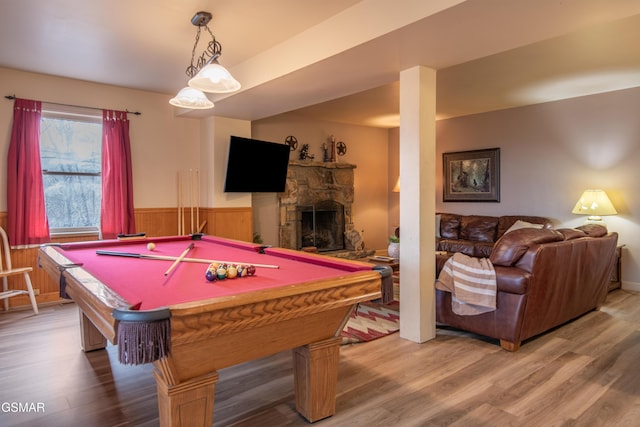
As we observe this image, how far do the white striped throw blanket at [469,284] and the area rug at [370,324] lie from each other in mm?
618

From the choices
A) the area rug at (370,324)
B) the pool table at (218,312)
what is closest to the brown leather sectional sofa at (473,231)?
the area rug at (370,324)

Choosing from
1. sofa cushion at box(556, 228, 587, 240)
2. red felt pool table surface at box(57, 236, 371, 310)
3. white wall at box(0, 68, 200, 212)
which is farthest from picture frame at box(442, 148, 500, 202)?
red felt pool table surface at box(57, 236, 371, 310)

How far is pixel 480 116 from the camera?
6.42 metres

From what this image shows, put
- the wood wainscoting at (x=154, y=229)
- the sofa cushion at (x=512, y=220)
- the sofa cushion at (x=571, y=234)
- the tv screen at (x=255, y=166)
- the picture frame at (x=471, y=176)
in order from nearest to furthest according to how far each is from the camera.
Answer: the sofa cushion at (x=571, y=234)
the wood wainscoting at (x=154, y=229)
the tv screen at (x=255, y=166)
the sofa cushion at (x=512, y=220)
the picture frame at (x=471, y=176)

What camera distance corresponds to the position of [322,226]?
22.8 feet

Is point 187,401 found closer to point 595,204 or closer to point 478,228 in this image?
point 595,204

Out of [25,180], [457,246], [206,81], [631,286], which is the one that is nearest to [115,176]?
[25,180]

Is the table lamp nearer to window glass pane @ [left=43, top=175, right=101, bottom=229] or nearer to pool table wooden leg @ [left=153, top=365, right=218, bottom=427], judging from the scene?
pool table wooden leg @ [left=153, top=365, right=218, bottom=427]

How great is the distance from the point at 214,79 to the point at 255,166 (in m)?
3.05

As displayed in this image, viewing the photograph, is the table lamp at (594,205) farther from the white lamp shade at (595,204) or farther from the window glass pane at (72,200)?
the window glass pane at (72,200)

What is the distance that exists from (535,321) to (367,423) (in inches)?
71.2

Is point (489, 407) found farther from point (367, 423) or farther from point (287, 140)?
point (287, 140)

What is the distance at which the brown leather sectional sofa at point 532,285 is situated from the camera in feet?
9.43

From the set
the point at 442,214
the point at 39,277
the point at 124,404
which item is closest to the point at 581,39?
the point at 442,214
